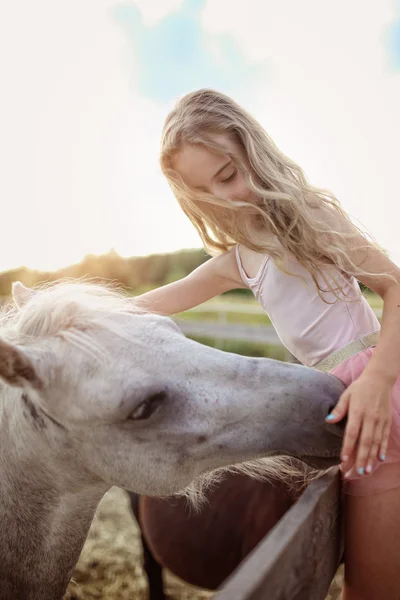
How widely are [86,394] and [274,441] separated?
20.4 inches

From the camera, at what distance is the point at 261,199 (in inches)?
61.4

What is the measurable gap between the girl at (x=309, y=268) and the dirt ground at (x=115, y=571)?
1473 mm

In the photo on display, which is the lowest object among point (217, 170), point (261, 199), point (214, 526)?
point (214, 526)

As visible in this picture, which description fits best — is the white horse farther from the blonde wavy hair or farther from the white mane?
the blonde wavy hair

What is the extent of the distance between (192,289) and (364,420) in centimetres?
108

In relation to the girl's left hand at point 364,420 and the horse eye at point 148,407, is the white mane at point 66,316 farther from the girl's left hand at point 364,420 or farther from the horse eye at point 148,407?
the girl's left hand at point 364,420

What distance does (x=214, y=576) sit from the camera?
209cm

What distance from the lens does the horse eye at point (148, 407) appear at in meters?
1.10

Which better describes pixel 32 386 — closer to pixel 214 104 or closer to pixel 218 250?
pixel 218 250

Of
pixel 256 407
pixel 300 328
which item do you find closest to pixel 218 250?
pixel 300 328

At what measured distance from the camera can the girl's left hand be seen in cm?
99

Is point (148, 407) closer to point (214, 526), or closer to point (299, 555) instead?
point (299, 555)

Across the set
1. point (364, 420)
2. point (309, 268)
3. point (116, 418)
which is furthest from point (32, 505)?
point (309, 268)

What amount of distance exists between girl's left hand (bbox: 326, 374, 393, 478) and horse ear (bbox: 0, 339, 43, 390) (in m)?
0.79
